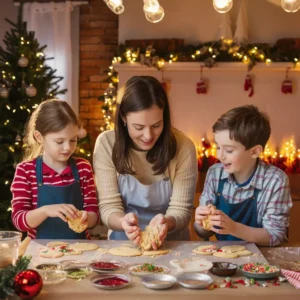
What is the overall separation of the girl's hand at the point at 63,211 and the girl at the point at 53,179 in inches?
4.9

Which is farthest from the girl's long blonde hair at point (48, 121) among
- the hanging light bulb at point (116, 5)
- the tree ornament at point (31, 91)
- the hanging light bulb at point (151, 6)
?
the tree ornament at point (31, 91)

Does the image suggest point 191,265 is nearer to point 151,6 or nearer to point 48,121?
point 48,121

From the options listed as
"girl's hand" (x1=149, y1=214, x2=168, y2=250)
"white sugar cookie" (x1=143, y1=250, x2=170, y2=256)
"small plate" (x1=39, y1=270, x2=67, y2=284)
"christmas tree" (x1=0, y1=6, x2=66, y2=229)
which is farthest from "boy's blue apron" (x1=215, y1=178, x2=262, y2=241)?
"christmas tree" (x1=0, y1=6, x2=66, y2=229)

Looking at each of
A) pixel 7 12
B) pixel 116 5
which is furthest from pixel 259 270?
pixel 7 12

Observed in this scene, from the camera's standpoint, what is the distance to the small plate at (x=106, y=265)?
1928 mm

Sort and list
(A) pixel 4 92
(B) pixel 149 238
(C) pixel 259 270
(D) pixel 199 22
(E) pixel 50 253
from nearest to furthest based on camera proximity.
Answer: (C) pixel 259 270, (E) pixel 50 253, (B) pixel 149 238, (A) pixel 4 92, (D) pixel 199 22

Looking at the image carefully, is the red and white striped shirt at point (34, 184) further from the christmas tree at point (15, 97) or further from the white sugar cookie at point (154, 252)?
the christmas tree at point (15, 97)

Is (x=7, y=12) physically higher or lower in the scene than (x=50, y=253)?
higher

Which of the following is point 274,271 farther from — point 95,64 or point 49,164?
point 95,64

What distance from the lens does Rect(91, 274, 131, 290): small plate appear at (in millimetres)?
1774

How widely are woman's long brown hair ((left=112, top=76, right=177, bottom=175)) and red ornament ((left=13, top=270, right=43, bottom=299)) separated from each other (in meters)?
0.95

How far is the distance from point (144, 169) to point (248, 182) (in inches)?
18.3

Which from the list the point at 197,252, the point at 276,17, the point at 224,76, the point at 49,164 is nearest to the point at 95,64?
the point at 224,76

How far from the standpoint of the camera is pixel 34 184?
8.69 feet
